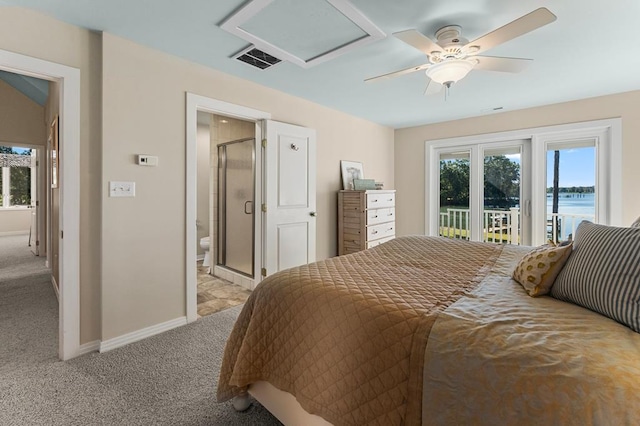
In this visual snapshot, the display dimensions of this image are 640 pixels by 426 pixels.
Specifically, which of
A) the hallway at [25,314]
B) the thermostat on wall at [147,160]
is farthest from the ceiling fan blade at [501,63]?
the hallway at [25,314]

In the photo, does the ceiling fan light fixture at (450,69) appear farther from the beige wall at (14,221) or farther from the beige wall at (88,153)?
the beige wall at (14,221)

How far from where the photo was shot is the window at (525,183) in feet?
12.4

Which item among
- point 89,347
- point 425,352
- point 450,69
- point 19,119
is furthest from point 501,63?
point 19,119

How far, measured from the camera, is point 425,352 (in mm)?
966

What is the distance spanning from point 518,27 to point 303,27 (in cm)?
132

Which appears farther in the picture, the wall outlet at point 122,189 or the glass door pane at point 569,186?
the glass door pane at point 569,186

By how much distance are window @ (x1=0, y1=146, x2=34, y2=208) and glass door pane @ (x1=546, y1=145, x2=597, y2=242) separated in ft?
36.8

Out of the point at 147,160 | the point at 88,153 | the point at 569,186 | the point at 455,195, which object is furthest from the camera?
the point at 455,195

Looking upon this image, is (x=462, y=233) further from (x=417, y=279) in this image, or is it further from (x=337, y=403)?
(x=337, y=403)

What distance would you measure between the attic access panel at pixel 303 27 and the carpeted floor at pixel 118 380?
2363 mm

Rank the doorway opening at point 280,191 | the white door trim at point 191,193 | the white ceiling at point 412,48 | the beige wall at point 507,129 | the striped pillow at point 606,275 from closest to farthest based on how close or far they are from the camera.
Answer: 1. the striped pillow at point 606,275
2. the white ceiling at point 412,48
3. the white door trim at point 191,193
4. the doorway opening at point 280,191
5. the beige wall at point 507,129

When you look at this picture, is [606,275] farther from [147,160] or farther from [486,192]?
[486,192]

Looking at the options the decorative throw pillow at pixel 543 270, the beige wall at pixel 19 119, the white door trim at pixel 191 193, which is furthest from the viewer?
the beige wall at pixel 19 119

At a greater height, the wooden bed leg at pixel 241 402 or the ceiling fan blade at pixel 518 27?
the ceiling fan blade at pixel 518 27
